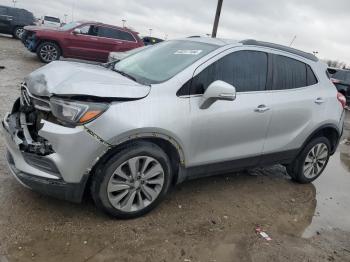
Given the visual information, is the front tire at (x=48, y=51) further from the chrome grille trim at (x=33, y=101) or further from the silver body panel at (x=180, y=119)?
the chrome grille trim at (x=33, y=101)

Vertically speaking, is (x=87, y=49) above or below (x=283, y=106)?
below

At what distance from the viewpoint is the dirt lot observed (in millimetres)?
3275

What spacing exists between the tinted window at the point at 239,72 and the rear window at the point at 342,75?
39.9 ft

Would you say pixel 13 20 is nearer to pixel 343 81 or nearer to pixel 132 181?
pixel 343 81

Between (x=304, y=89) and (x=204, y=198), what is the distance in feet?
6.14

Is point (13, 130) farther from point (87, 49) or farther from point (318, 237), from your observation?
point (87, 49)

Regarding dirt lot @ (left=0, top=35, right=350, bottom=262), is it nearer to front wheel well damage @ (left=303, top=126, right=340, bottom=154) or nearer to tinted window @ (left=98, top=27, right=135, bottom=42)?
front wheel well damage @ (left=303, top=126, right=340, bottom=154)

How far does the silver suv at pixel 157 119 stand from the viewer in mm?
3289

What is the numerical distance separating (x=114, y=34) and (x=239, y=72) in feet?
37.1

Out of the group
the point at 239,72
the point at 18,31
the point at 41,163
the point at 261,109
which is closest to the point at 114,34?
the point at 18,31

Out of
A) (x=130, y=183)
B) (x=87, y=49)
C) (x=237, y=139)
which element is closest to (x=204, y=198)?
(x=237, y=139)

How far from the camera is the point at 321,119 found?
511 centimetres

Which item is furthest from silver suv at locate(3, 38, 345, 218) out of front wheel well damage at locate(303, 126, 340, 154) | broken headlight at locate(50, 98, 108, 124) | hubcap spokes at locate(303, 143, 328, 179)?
hubcap spokes at locate(303, 143, 328, 179)

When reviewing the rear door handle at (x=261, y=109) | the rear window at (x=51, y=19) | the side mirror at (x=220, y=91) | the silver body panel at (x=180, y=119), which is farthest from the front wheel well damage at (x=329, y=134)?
the rear window at (x=51, y=19)
